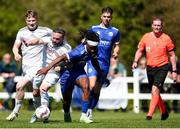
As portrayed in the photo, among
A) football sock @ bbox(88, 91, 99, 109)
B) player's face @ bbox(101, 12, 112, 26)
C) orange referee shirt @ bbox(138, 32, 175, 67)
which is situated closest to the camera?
football sock @ bbox(88, 91, 99, 109)

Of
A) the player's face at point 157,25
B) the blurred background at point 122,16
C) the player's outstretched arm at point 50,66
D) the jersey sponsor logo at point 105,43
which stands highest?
the blurred background at point 122,16

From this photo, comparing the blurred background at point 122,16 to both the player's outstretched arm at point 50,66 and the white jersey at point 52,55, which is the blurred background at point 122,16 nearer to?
the white jersey at point 52,55

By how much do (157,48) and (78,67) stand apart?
2593 millimetres

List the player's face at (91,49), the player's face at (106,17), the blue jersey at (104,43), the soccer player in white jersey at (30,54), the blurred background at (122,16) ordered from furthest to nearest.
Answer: the blurred background at (122,16), the blue jersey at (104,43), the player's face at (106,17), the soccer player in white jersey at (30,54), the player's face at (91,49)

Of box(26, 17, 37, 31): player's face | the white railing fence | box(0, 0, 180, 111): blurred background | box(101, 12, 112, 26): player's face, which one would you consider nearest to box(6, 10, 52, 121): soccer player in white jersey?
box(26, 17, 37, 31): player's face

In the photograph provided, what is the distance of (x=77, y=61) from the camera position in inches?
679

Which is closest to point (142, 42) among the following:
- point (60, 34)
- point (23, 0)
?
point (60, 34)

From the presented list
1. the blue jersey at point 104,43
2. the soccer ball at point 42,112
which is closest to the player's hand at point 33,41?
the soccer ball at point 42,112

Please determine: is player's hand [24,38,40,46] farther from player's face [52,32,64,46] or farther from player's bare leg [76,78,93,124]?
player's bare leg [76,78,93,124]

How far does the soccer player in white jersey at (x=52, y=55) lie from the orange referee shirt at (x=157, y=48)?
2484 mm

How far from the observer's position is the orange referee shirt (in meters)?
19.4

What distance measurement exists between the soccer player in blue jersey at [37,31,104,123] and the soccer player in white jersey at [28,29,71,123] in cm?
22

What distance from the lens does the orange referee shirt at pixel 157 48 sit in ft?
63.6

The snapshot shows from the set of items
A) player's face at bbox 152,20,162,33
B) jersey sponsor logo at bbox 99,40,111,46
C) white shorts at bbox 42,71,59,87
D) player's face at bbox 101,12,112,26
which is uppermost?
player's face at bbox 101,12,112,26
